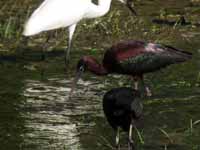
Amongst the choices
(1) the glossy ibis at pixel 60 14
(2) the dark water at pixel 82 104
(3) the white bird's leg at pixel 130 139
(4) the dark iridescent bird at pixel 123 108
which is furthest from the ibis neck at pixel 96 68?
(1) the glossy ibis at pixel 60 14

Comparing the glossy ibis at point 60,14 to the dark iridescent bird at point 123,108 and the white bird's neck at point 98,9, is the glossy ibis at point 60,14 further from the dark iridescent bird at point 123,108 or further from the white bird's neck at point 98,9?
the dark iridescent bird at point 123,108

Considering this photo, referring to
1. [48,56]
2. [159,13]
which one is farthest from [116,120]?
[159,13]

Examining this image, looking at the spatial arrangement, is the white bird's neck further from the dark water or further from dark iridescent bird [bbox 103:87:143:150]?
dark iridescent bird [bbox 103:87:143:150]

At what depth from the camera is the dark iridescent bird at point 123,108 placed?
7410 millimetres

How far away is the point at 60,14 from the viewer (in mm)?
11258

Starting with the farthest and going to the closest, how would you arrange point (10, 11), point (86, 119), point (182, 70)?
point (10, 11)
point (182, 70)
point (86, 119)

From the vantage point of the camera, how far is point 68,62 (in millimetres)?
10906

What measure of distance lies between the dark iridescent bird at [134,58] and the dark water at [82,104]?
0.43 meters

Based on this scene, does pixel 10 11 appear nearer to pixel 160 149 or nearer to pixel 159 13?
pixel 159 13

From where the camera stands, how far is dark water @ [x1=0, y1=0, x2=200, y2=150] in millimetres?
7617

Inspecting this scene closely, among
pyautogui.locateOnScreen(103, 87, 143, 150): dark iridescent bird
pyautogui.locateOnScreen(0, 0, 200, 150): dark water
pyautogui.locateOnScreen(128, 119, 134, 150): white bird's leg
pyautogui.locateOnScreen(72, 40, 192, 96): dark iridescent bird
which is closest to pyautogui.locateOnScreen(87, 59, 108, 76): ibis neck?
pyautogui.locateOnScreen(72, 40, 192, 96): dark iridescent bird

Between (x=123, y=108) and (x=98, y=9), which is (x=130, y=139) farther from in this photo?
(x=98, y=9)

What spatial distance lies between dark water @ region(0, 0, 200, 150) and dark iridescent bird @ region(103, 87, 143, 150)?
19cm

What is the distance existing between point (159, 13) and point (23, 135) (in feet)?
20.1
